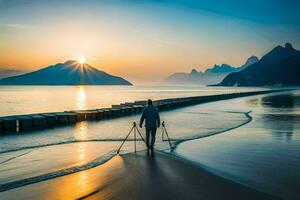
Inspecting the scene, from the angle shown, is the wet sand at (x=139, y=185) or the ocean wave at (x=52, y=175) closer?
the wet sand at (x=139, y=185)

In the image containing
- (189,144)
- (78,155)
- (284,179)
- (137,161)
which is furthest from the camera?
(189,144)

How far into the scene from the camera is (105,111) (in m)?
39.7

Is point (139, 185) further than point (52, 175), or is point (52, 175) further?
point (52, 175)

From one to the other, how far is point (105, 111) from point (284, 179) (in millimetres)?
31393

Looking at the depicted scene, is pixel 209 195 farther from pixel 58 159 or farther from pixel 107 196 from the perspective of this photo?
pixel 58 159

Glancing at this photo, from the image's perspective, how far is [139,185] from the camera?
9047 millimetres

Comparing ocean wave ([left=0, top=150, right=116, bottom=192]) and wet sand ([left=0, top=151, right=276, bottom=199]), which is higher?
wet sand ([left=0, top=151, right=276, bottom=199])

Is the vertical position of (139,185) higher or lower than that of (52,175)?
higher

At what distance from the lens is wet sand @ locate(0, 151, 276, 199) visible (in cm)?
829

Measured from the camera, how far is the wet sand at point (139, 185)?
829 centimetres

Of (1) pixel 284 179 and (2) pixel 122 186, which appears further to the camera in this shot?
(1) pixel 284 179

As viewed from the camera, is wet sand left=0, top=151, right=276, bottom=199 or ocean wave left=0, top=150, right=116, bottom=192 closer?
wet sand left=0, top=151, right=276, bottom=199

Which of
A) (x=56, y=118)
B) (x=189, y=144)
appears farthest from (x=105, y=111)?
(x=189, y=144)

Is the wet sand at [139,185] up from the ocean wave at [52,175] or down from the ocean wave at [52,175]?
up
